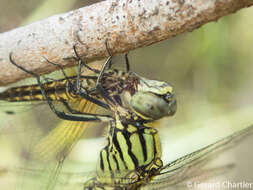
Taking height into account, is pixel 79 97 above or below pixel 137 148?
above

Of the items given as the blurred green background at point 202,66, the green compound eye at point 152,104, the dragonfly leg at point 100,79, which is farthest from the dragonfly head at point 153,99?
the blurred green background at point 202,66

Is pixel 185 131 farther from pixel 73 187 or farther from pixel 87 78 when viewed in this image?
pixel 87 78

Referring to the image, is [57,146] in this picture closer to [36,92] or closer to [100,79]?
[36,92]

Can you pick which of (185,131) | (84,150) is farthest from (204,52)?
(84,150)

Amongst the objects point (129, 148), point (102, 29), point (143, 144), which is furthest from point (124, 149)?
point (102, 29)

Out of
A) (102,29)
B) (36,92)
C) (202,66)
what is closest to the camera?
(102,29)

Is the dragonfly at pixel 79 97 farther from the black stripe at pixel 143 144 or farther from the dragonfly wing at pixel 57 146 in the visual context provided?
the black stripe at pixel 143 144

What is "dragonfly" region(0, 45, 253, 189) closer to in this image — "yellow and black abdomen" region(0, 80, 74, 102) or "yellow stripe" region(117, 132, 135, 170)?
"yellow stripe" region(117, 132, 135, 170)
